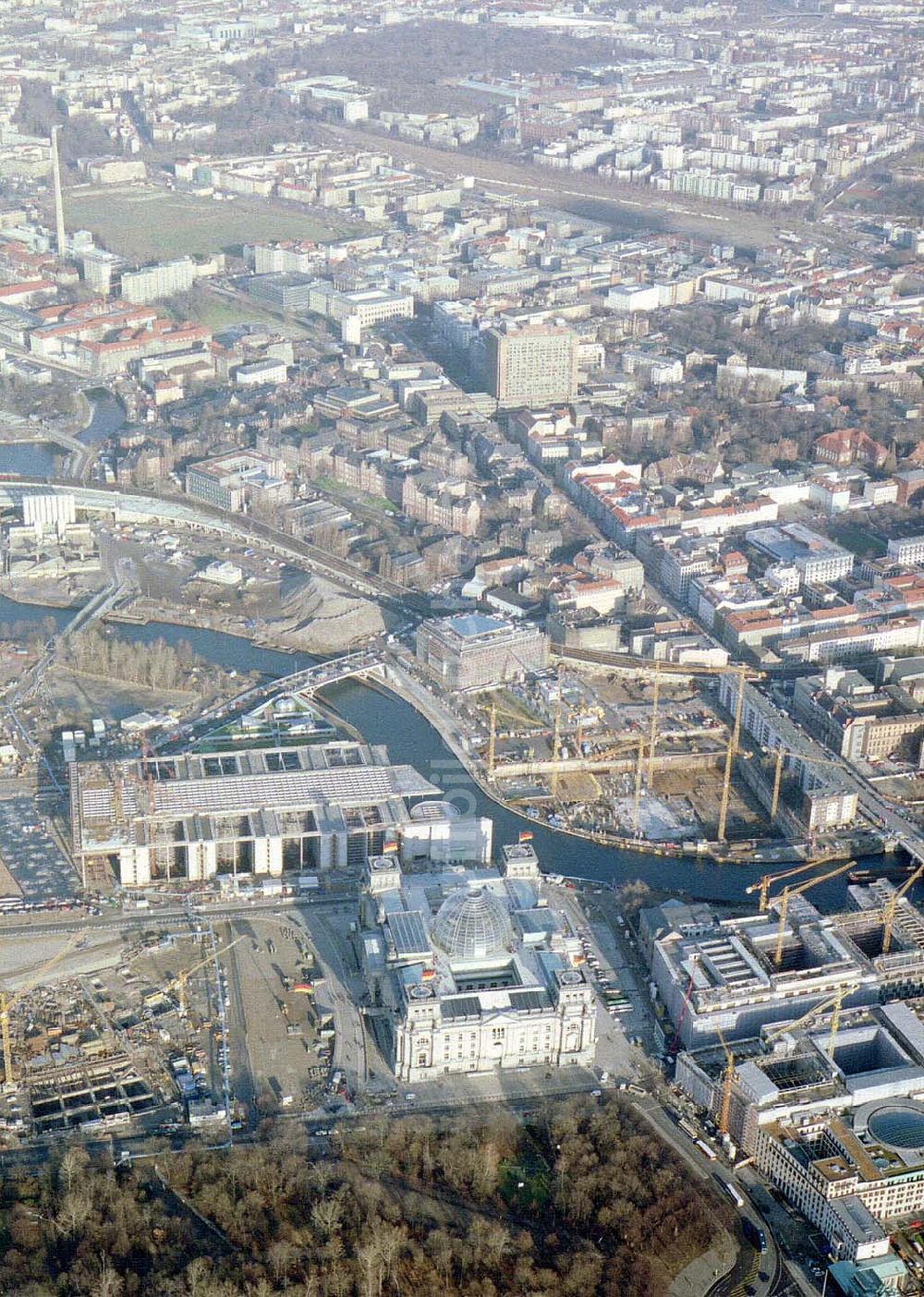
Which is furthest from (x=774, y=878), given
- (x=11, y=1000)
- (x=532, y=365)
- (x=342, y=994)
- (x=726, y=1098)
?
(x=532, y=365)

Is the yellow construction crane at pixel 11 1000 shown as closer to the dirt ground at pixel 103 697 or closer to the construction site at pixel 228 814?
the construction site at pixel 228 814

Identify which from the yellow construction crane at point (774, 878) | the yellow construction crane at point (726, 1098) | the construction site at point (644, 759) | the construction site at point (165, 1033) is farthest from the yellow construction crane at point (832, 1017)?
the construction site at point (165, 1033)

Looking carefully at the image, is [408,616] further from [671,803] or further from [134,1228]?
[134,1228]

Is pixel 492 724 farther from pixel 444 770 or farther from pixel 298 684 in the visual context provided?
pixel 298 684

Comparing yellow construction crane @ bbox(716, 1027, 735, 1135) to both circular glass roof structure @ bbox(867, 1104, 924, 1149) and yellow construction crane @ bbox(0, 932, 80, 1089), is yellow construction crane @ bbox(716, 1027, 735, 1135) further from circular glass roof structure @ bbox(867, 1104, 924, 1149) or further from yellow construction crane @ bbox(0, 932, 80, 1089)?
yellow construction crane @ bbox(0, 932, 80, 1089)

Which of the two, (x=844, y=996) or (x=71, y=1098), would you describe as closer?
(x=71, y=1098)

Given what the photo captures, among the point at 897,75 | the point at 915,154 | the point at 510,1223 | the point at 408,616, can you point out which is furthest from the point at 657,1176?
the point at 897,75
